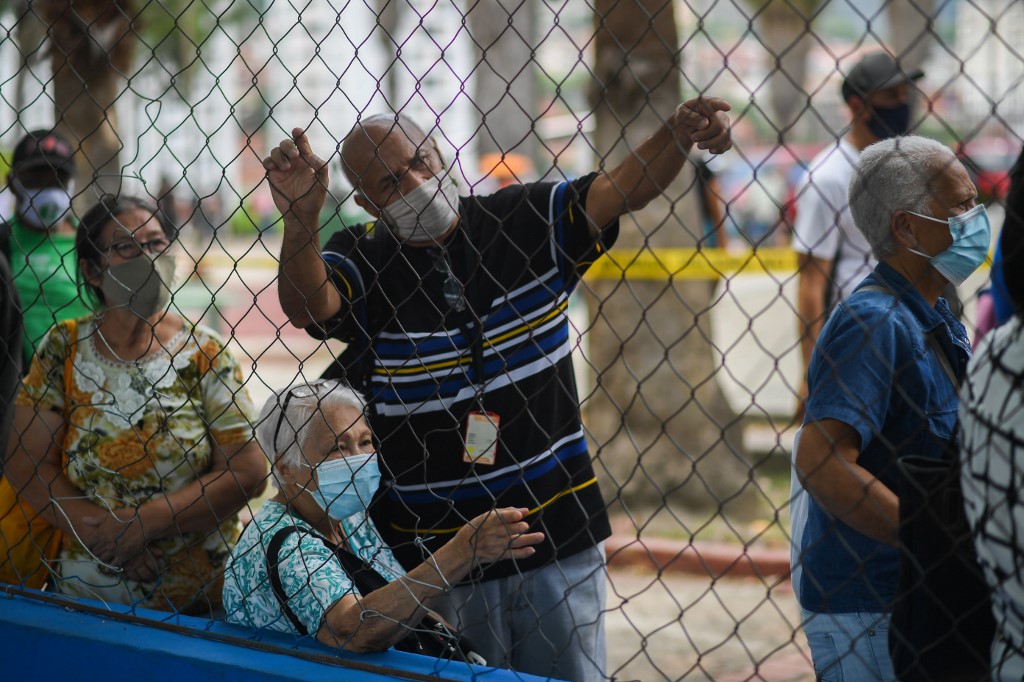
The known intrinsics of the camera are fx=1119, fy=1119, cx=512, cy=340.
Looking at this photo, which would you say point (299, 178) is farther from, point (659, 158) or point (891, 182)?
point (891, 182)

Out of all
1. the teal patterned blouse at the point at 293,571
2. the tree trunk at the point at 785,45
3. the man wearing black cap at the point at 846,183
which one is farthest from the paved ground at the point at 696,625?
the tree trunk at the point at 785,45

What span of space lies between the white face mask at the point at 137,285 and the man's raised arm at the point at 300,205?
1.79 feet

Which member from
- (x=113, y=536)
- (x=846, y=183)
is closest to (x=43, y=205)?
(x=113, y=536)

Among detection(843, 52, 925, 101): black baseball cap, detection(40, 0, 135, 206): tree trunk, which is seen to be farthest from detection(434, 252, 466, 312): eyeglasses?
detection(40, 0, 135, 206): tree trunk

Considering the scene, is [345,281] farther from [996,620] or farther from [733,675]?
[733,675]

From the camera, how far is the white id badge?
2.58m

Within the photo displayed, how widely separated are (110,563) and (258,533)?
25.6 inches

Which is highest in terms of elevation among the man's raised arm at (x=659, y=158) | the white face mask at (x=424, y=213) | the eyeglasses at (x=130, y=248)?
the eyeglasses at (x=130, y=248)

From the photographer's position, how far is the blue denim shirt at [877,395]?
6.54 feet

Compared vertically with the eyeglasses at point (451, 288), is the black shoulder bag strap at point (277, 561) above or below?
below

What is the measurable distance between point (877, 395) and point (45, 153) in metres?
3.15

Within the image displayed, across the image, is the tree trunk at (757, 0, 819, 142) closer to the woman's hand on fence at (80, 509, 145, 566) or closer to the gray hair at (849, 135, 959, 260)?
the woman's hand on fence at (80, 509, 145, 566)

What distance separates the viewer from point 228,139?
5338cm

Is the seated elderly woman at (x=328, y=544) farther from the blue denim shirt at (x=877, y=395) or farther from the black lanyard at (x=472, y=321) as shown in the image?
the blue denim shirt at (x=877, y=395)
